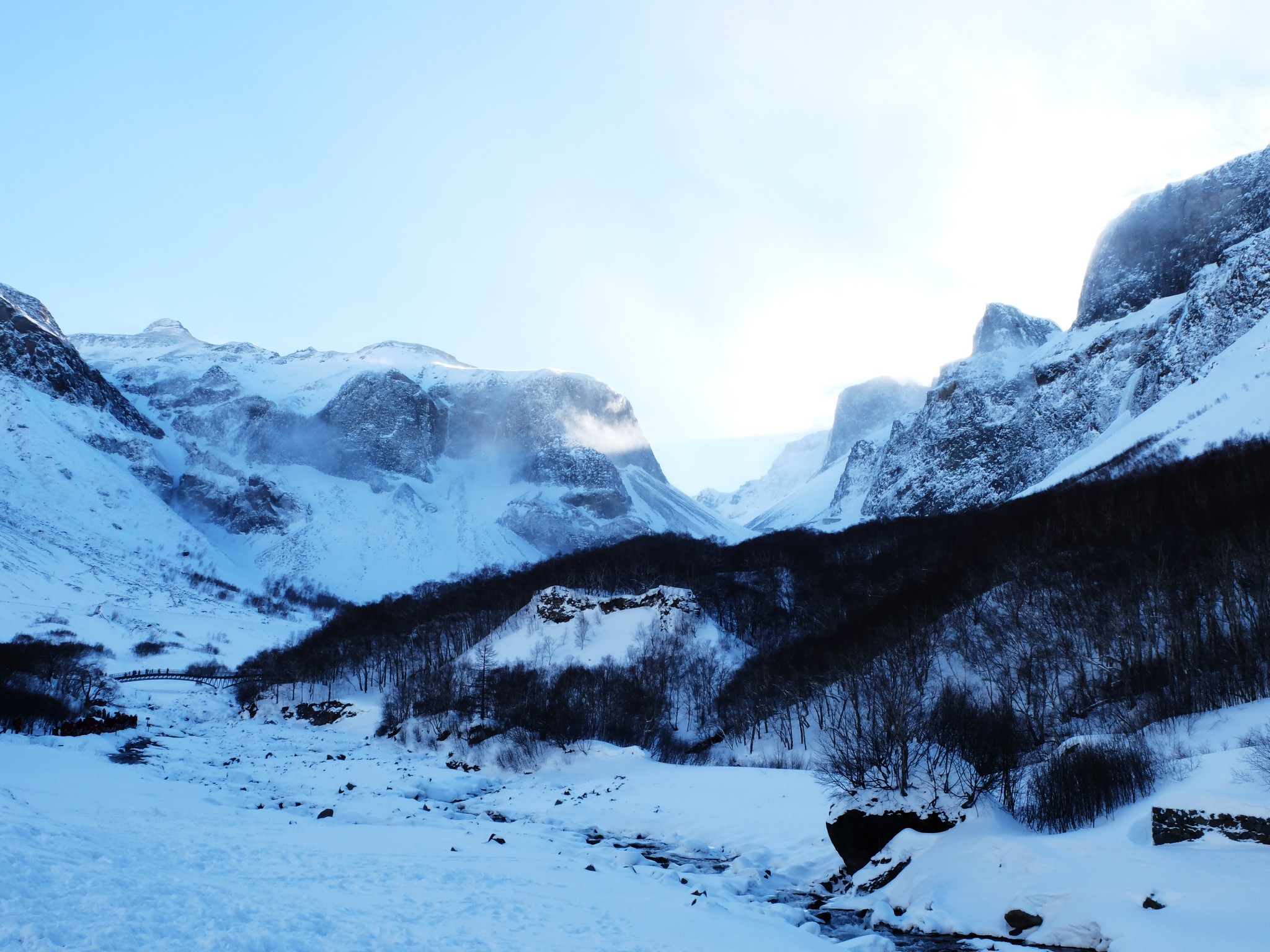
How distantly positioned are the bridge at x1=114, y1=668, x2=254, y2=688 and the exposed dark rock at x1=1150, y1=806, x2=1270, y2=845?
325 ft

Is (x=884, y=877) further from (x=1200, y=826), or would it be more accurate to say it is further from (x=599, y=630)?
(x=599, y=630)

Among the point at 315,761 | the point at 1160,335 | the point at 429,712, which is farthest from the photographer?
the point at 1160,335

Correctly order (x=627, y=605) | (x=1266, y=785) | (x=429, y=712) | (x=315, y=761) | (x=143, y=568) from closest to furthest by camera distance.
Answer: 1. (x=1266, y=785)
2. (x=315, y=761)
3. (x=429, y=712)
4. (x=627, y=605)
5. (x=143, y=568)

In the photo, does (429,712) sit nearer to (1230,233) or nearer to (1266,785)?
(1266,785)

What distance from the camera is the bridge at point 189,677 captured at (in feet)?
289

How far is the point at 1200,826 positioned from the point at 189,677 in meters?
107

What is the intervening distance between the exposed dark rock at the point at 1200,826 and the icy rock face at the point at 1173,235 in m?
155

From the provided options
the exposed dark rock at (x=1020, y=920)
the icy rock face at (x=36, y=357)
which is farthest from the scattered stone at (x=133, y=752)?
the icy rock face at (x=36, y=357)

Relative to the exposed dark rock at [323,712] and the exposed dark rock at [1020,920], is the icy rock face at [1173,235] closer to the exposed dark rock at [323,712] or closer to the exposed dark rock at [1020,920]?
the exposed dark rock at [1020,920]

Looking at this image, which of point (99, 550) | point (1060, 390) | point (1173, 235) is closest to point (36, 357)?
point (99, 550)

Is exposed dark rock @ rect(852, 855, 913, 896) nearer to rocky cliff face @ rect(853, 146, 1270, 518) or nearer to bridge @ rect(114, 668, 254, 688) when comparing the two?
bridge @ rect(114, 668, 254, 688)

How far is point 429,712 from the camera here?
194ft

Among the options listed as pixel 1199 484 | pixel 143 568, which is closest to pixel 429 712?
pixel 1199 484

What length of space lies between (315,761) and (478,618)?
49498 mm
